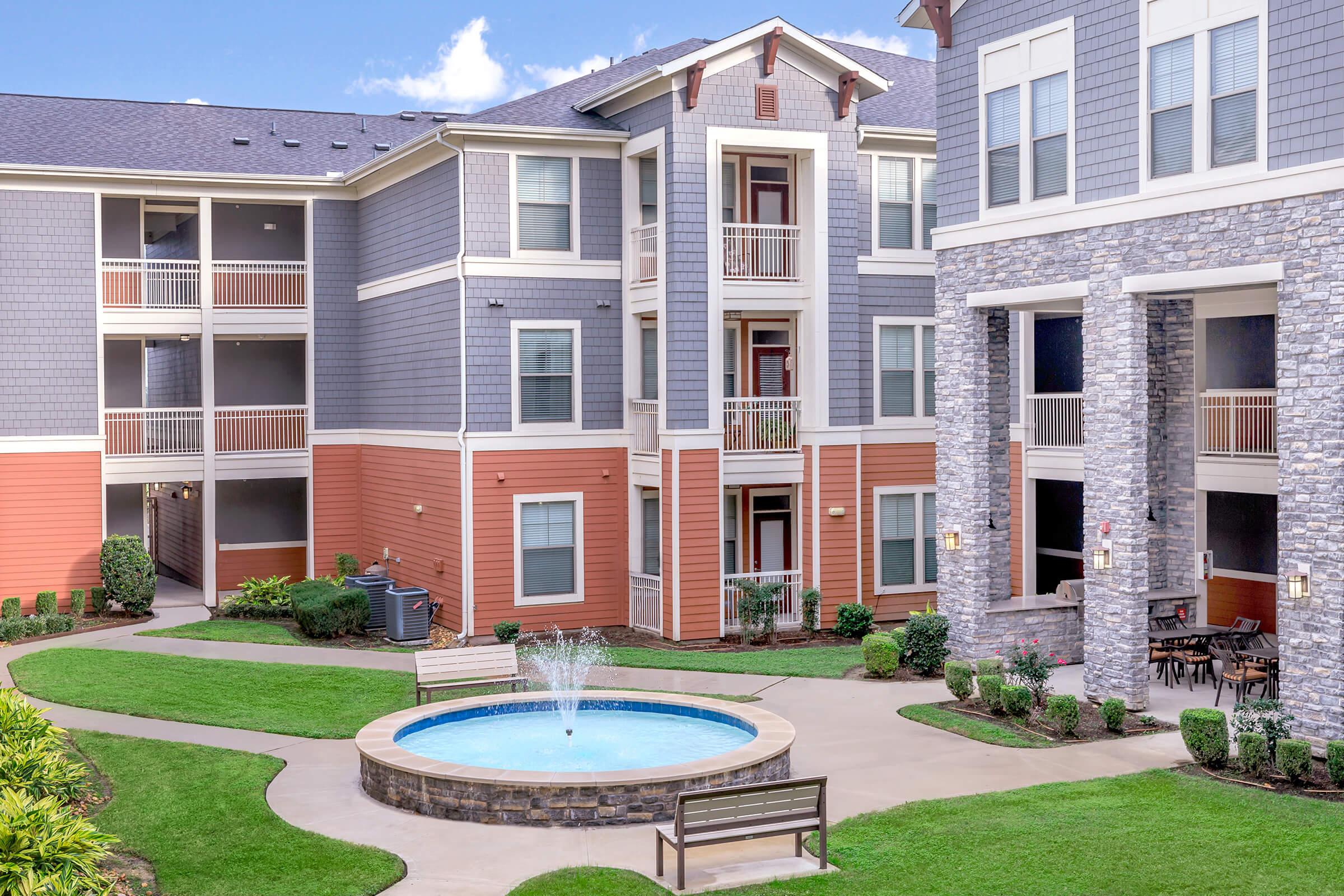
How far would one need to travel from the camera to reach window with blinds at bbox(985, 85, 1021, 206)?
18.9 m

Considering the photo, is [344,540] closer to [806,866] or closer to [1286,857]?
[806,866]

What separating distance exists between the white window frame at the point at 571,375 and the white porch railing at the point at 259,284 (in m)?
7.39

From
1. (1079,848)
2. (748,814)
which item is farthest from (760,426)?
(748,814)

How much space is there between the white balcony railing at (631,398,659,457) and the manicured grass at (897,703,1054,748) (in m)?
8.07

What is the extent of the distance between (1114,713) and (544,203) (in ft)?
44.8

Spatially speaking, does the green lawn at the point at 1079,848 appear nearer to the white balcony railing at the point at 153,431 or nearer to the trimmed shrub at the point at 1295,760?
the trimmed shrub at the point at 1295,760

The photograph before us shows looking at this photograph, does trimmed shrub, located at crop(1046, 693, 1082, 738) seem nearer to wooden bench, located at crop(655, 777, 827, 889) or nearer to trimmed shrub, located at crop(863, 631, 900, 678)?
trimmed shrub, located at crop(863, 631, 900, 678)

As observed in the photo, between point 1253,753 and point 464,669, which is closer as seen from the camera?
point 1253,753

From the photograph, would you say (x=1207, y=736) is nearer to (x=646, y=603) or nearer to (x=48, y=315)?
(x=646, y=603)

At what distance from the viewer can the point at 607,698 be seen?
16.7 m

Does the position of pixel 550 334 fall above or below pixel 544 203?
below

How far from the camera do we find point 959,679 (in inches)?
694

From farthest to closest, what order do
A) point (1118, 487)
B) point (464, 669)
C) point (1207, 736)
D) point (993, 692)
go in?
point (464, 669)
point (1118, 487)
point (993, 692)
point (1207, 736)

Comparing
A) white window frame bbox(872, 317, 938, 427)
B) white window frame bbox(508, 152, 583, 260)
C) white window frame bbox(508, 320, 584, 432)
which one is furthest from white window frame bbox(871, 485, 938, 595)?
white window frame bbox(508, 152, 583, 260)
